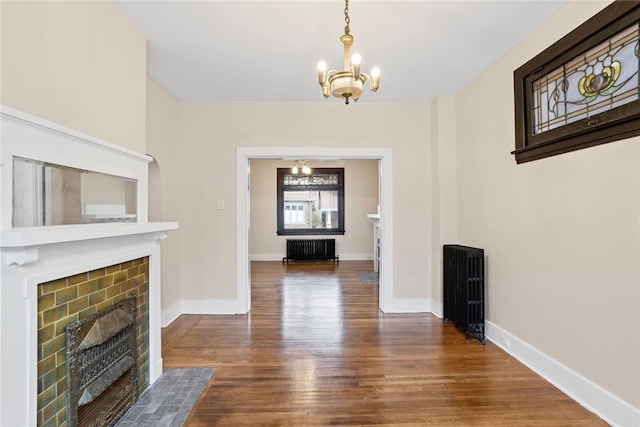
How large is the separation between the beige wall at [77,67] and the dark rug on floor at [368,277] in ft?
14.3

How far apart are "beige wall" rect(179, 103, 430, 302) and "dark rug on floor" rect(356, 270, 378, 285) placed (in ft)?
6.44

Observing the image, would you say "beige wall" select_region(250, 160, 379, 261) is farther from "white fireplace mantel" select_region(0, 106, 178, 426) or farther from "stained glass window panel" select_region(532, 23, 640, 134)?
"white fireplace mantel" select_region(0, 106, 178, 426)

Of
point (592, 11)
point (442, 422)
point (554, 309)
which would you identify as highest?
point (592, 11)

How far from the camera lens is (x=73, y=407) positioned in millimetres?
1523

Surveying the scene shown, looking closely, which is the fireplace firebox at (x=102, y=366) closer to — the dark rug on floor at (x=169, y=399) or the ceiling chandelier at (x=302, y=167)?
the dark rug on floor at (x=169, y=399)

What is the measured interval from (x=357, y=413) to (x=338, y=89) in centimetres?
Result: 210

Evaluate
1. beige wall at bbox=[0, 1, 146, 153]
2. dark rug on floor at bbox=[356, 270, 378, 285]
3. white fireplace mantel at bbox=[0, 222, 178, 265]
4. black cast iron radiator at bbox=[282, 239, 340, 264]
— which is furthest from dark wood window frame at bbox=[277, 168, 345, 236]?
white fireplace mantel at bbox=[0, 222, 178, 265]

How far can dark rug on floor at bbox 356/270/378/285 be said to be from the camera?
5.63 m

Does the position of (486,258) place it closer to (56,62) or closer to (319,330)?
(319,330)

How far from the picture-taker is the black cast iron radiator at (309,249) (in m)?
8.00

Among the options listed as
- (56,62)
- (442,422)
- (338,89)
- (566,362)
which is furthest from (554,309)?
(56,62)

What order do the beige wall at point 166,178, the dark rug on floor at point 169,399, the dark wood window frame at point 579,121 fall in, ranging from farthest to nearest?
the beige wall at point 166,178 → the dark rug on floor at point 169,399 → the dark wood window frame at point 579,121

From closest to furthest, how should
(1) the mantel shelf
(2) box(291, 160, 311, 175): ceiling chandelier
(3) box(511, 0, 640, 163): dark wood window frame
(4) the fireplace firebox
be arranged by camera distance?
(1) the mantel shelf → (4) the fireplace firebox → (3) box(511, 0, 640, 163): dark wood window frame → (2) box(291, 160, 311, 175): ceiling chandelier

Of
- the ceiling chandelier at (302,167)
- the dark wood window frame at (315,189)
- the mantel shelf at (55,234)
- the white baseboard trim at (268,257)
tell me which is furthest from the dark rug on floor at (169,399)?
the dark wood window frame at (315,189)
